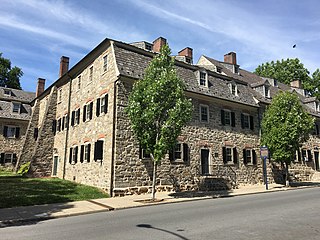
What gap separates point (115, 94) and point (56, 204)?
6793mm

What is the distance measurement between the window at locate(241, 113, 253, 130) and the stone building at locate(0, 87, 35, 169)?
2507 centimetres

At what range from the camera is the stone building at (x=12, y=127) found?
99.9 feet

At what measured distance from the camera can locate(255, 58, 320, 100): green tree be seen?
141ft

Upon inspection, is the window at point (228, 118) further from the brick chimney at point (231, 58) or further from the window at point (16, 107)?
the window at point (16, 107)

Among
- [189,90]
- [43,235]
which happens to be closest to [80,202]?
[43,235]

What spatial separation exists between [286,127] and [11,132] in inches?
1154

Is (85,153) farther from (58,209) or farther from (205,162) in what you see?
(205,162)

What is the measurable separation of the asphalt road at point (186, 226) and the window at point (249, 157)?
11587 millimetres

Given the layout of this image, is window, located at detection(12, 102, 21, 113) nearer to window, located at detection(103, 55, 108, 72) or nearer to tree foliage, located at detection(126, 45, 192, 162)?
window, located at detection(103, 55, 108, 72)

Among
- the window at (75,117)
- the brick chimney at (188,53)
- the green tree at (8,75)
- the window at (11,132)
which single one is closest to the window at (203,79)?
the brick chimney at (188,53)

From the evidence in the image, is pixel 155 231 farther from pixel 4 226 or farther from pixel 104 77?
pixel 104 77

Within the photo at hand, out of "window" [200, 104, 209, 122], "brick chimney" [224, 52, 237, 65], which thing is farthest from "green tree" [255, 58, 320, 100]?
"window" [200, 104, 209, 122]

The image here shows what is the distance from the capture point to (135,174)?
50.7ft

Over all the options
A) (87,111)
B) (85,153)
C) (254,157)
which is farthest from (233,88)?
(85,153)
